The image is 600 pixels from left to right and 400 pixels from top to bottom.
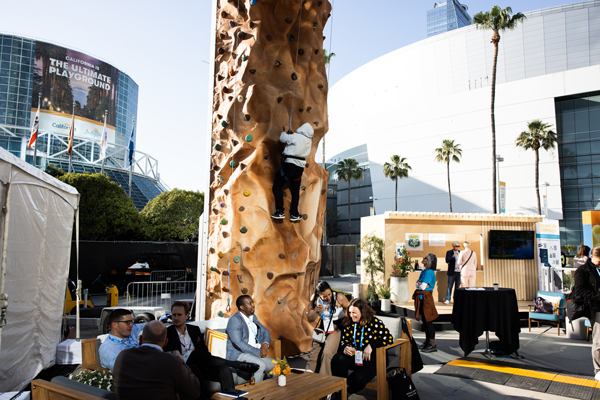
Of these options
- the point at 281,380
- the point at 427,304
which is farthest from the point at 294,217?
the point at 281,380

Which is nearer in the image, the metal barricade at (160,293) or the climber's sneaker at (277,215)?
the climber's sneaker at (277,215)

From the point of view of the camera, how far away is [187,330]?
4.41 m

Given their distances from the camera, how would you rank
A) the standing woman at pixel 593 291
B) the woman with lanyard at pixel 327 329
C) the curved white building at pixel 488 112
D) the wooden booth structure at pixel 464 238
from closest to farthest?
the woman with lanyard at pixel 327 329 → the standing woman at pixel 593 291 → the wooden booth structure at pixel 464 238 → the curved white building at pixel 488 112

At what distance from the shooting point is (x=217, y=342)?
16.4 ft

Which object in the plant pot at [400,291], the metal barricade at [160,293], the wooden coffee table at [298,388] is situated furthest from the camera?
the metal barricade at [160,293]

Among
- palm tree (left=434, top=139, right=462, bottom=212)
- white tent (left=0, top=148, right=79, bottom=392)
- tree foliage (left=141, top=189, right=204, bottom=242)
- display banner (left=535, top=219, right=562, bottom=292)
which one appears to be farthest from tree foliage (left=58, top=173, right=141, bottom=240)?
palm tree (left=434, top=139, right=462, bottom=212)

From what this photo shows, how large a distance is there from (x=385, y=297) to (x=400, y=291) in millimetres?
484

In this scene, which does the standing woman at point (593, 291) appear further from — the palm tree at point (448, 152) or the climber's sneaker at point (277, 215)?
the palm tree at point (448, 152)

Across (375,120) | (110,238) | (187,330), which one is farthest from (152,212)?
(375,120)

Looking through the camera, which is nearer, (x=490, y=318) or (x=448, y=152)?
(x=490, y=318)

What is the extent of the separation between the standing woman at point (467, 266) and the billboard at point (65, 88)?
66.7 meters

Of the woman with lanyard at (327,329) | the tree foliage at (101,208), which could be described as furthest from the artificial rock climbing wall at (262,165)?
the tree foliage at (101,208)

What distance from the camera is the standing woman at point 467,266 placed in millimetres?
12156

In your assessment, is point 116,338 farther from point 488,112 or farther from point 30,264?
point 488,112
